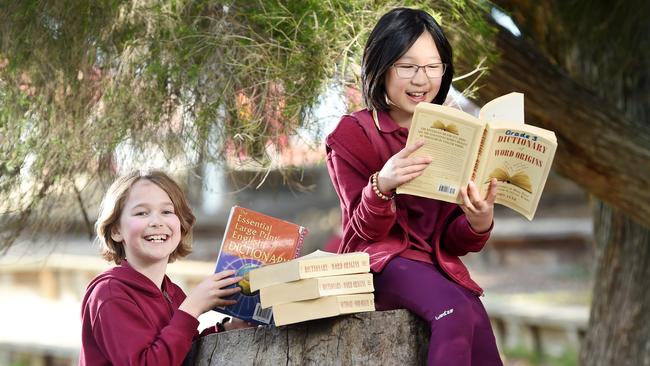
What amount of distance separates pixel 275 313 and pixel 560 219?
958 cm

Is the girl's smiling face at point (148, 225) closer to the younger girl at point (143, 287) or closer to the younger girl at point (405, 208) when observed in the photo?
the younger girl at point (143, 287)

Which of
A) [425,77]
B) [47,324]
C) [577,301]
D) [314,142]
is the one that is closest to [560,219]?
[577,301]

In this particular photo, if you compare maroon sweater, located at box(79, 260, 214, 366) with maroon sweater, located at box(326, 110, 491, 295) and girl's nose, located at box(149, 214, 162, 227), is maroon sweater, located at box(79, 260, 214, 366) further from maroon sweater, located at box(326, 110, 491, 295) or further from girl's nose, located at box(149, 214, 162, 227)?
maroon sweater, located at box(326, 110, 491, 295)

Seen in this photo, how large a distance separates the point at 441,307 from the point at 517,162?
416mm

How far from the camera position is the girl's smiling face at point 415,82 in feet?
9.26

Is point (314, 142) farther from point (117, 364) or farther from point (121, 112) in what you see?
point (117, 364)

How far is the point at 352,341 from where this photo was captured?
2.78 m

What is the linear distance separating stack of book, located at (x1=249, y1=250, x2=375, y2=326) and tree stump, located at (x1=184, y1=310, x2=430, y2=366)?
0.09 metres

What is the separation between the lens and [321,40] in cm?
338

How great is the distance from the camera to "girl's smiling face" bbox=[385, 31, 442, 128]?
2822 millimetres

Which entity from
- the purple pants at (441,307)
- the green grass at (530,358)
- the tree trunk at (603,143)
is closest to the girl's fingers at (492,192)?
the purple pants at (441,307)

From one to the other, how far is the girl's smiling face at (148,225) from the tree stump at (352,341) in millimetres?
371

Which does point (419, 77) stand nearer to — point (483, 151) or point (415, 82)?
point (415, 82)

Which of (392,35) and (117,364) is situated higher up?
(392,35)
